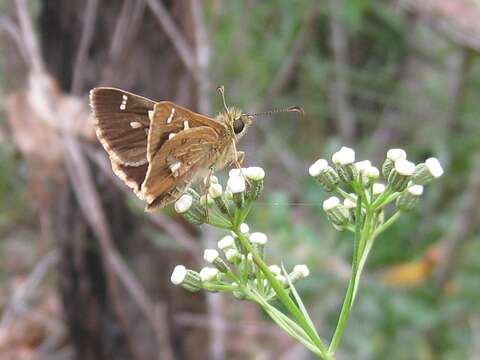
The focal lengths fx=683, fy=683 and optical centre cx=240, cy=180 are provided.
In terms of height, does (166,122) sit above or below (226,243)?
above

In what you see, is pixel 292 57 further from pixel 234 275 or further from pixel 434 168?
pixel 234 275

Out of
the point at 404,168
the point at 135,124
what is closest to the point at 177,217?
the point at 135,124

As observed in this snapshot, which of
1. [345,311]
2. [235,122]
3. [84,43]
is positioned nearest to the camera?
[345,311]

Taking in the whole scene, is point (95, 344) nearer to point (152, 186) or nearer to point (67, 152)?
point (67, 152)

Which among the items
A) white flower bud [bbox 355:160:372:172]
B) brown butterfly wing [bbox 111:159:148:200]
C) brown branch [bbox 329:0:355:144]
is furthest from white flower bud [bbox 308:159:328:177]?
brown branch [bbox 329:0:355:144]

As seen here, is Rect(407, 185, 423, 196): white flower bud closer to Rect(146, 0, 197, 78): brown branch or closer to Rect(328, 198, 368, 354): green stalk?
Rect(328, 198, 368, 354): green stalk

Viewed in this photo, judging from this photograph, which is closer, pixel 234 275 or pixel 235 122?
pixel 234 275
